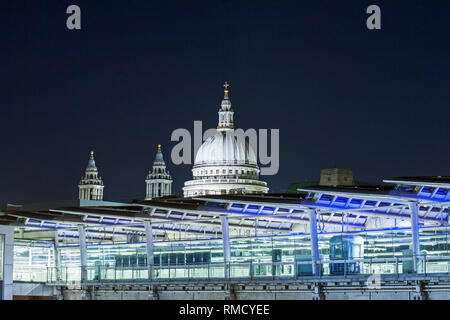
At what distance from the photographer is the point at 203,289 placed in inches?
2245

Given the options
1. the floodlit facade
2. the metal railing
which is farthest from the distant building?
the metal railing

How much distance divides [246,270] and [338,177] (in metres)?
79.6

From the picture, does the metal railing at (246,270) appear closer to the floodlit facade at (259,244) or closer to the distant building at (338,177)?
the floodlit facade at (259,244)

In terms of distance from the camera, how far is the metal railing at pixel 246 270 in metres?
47.6

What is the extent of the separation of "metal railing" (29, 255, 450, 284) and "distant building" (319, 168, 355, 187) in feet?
230

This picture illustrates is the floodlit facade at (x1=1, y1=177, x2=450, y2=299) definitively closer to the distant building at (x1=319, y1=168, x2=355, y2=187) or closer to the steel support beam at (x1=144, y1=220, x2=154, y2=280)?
the steel support beam at (x1=144, y1=220, x2=154, y2=280)

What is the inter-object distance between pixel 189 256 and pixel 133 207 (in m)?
7.88

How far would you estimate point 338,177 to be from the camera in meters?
135

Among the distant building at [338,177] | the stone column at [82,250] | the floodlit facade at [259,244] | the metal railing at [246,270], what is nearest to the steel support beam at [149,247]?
the floodlit facade at [259,244]

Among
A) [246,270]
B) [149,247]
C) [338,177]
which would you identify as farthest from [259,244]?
[338,177]

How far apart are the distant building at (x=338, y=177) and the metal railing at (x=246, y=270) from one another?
230ft

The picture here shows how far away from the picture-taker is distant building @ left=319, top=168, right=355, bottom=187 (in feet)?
438
